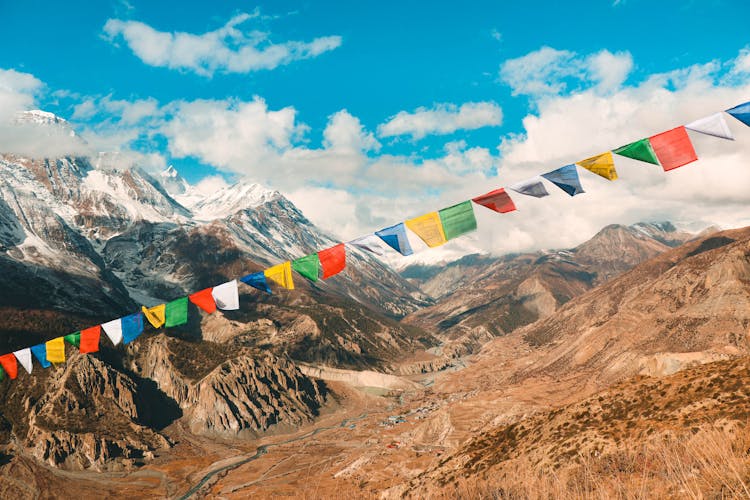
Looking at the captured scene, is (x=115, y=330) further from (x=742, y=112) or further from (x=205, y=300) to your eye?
(x=742, y=112)

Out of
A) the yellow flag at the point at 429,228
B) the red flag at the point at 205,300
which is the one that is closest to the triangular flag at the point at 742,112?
the yellow flag at the point at 429,228

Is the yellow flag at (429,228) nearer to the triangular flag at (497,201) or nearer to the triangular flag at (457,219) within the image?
the triangular flag at (457,219)

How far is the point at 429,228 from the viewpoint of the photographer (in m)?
24.2

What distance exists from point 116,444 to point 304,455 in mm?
43248

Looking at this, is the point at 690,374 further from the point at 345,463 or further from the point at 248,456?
the point at 248,456

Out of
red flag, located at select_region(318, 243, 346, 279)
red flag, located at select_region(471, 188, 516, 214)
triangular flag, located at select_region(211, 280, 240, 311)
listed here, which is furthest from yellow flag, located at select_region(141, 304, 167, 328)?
red flag, located at select_region(471, 188, 516, 214)

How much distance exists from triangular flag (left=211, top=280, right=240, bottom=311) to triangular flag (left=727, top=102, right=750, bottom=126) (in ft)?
86.9

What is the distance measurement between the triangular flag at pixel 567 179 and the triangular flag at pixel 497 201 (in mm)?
2340

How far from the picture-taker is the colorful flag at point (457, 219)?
78.7ft

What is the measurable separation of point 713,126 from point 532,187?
8124 mm

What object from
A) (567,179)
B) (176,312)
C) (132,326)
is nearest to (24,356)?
(132,326)

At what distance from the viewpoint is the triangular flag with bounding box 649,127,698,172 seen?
21406mm

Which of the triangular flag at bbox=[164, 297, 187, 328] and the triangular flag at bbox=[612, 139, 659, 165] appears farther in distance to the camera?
the triangular flag at bbox=[164, 297, 187, 328]

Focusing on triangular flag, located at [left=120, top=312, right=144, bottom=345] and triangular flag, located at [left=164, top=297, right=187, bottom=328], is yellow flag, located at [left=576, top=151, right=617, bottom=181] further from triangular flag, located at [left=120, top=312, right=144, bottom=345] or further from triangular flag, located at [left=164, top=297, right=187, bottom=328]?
triangular flag, located at [left=120, top=312, right=144, bottom=345]
